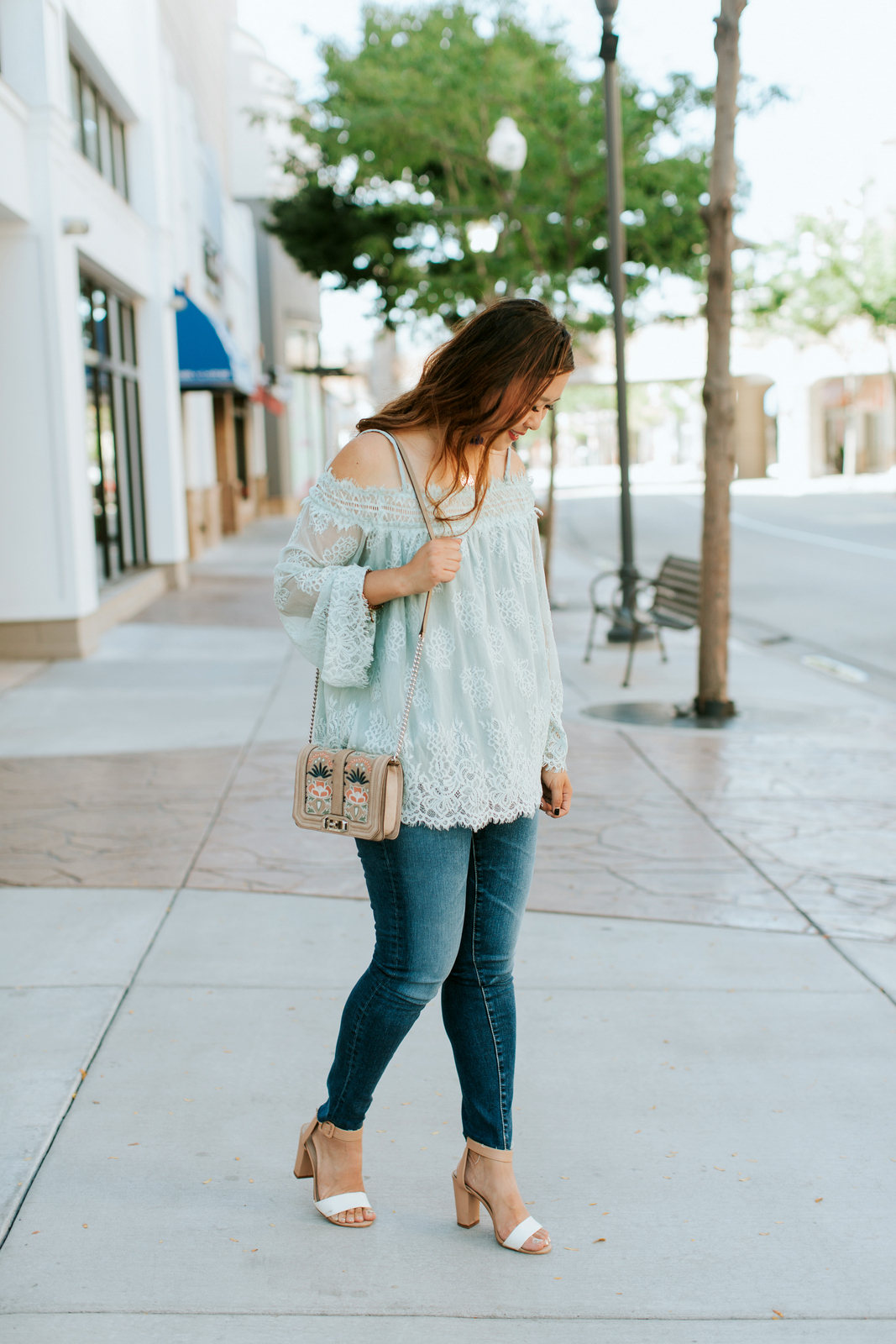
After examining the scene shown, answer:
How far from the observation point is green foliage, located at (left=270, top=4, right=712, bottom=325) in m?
16.1

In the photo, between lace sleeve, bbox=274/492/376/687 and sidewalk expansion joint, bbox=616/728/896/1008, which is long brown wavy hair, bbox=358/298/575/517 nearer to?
lace sleeve, bbox=274/492/376/687

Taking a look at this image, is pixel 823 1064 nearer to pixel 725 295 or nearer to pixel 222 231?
pixel 725 295

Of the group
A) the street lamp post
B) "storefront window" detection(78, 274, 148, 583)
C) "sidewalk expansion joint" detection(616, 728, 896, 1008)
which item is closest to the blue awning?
"storefront window" detection(78, 274, 148, 583)

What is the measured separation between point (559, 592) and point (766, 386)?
2058 inches

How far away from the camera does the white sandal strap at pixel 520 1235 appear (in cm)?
266

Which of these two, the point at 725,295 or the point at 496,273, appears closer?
the point at 725,295

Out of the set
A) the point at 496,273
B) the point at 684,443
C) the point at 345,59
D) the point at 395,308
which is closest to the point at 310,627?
the point at 496,273

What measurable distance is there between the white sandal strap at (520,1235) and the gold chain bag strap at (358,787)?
83 centimetres

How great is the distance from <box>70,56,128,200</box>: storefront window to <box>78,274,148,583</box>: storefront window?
1236mm

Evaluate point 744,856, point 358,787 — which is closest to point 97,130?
point 744,856

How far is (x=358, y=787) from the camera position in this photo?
2.51 m

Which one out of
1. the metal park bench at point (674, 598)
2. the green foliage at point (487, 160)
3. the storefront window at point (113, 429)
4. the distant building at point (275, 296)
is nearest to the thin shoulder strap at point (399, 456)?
the metal park bench at point (674, 598)

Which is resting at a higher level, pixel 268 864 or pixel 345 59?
pixel 345 59

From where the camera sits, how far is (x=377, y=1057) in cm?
270
